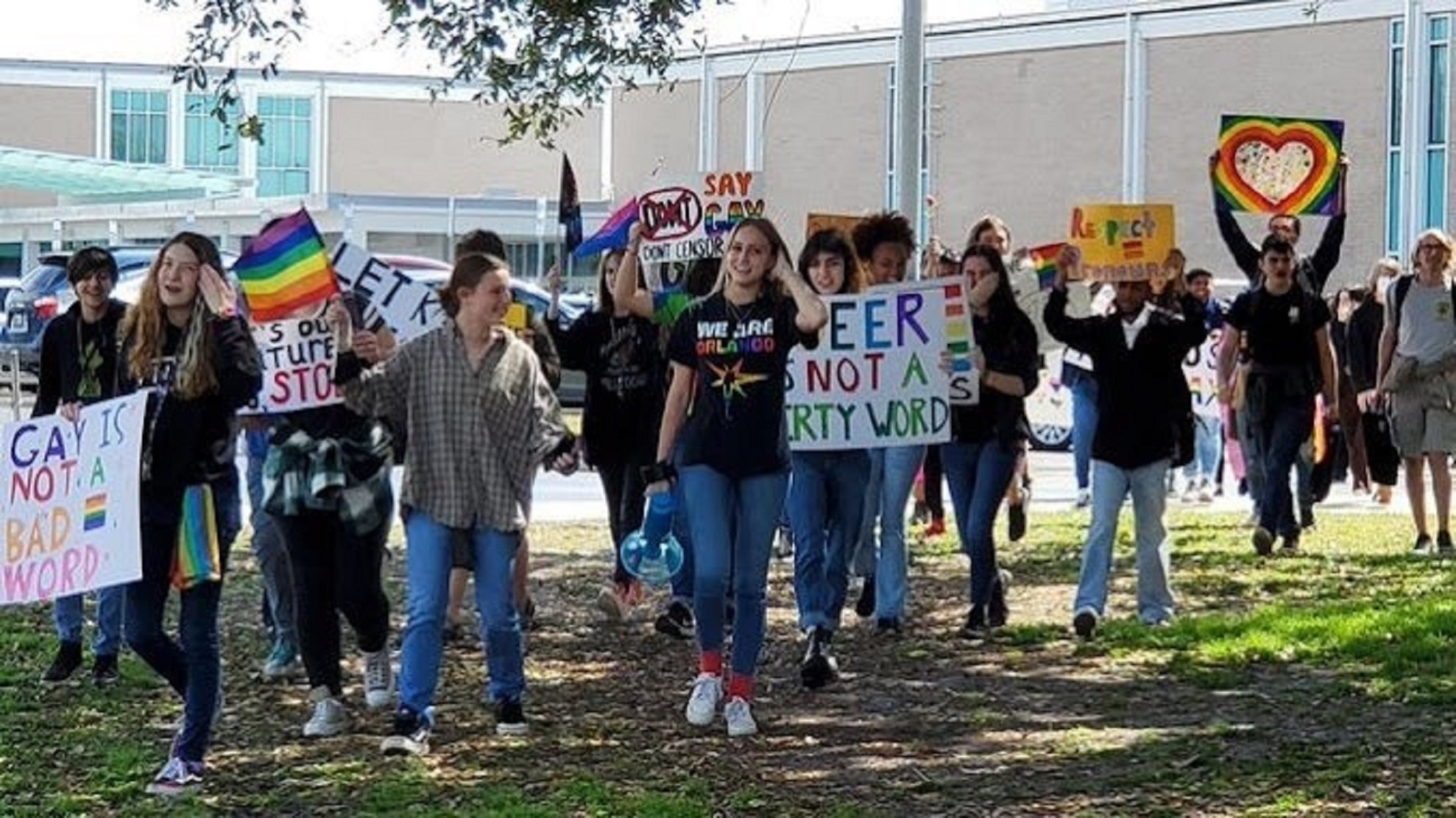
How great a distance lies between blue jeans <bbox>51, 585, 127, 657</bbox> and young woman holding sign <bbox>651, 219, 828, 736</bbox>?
243 centimetres

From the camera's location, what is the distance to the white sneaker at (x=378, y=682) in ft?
32.5

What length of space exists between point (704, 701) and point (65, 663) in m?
2.90

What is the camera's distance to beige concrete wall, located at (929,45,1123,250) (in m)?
56.2

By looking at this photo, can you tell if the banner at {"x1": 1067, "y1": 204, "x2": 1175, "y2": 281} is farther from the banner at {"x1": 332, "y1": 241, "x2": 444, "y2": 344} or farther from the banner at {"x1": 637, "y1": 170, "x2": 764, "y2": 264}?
the banner at {"x1": 332, "y1": 241, "x2": 444, "y2": 344}

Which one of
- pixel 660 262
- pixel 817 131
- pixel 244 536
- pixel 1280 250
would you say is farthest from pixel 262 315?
pixel 817 131

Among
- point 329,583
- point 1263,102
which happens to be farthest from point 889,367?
point 1263,102

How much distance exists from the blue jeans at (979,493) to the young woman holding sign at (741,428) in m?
2.52

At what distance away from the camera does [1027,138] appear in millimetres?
57812

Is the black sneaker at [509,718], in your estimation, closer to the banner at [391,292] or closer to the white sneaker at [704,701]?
the white sneaker at [704,701]

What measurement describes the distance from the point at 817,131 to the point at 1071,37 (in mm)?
7854

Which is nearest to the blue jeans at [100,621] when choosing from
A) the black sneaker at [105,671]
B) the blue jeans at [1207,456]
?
the black sneaker at [105,671]

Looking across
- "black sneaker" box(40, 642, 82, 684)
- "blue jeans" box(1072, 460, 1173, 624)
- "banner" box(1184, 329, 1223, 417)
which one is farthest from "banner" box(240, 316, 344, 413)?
"banner" box(1184, 329, 1223, 417)

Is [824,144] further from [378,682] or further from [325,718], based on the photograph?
[325,718]

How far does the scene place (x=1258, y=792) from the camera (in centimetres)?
798
